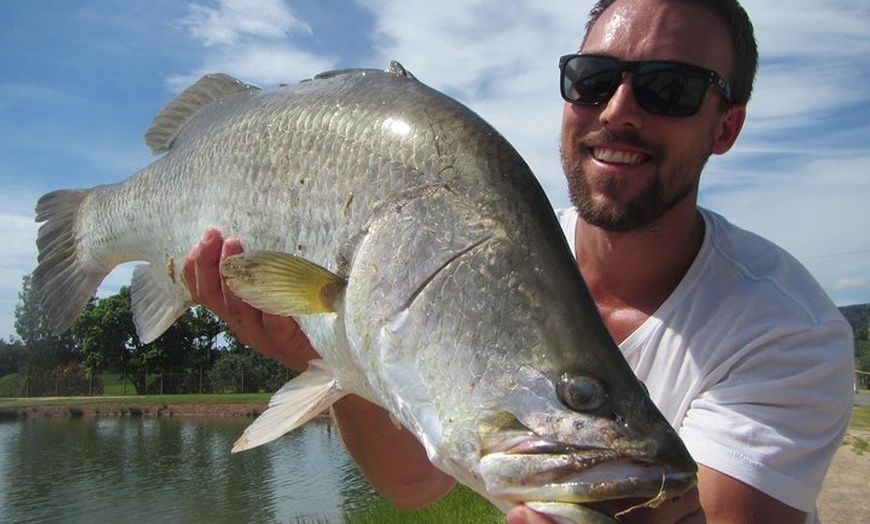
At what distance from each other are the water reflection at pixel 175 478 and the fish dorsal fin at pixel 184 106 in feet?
32.4

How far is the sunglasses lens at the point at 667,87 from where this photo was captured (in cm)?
317

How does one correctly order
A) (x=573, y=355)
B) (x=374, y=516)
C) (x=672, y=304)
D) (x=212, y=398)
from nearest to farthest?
(x=573, y=355)
(x=672, y=304)
(x=374, y=516)
(x=212, y=398)

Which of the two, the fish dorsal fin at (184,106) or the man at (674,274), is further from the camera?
the fish dorsal fin at (184,106)

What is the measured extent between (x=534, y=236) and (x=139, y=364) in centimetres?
6500

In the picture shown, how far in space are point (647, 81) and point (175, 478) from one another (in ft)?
70.3

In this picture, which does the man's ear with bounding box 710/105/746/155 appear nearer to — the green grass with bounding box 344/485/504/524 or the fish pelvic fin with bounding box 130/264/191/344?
the fish pelvic fin with bounding box 130/264/191/344

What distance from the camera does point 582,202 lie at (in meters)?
3.36

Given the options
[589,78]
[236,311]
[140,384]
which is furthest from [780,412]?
[140,384]

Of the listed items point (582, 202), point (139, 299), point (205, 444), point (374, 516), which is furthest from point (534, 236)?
point (205, 444)

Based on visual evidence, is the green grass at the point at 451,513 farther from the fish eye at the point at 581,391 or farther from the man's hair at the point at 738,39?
the fish eye at the point at 581,391

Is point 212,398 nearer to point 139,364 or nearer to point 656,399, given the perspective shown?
point 139,364

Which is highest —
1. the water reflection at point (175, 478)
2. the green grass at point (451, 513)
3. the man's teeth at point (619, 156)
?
the man's teeth at point (619, 156)

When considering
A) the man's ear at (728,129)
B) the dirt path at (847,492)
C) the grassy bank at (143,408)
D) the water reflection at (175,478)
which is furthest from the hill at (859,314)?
the man's ear at (728,129)

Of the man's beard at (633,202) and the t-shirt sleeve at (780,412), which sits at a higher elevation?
the man's beard at (633,202)
